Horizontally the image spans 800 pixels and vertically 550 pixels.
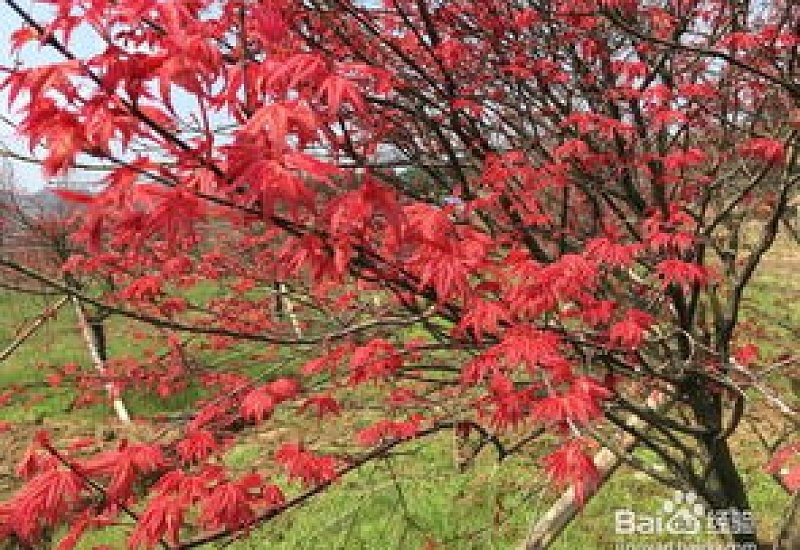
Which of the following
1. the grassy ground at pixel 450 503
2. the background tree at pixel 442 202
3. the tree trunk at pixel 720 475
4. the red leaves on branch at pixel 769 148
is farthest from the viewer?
the grassy ground at pixel 450 503

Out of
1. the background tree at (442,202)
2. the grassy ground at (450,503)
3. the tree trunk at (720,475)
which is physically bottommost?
the grassy ground at (450,503)

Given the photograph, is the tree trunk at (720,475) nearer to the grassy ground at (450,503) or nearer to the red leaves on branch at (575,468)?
the grassy ground at (450,503)

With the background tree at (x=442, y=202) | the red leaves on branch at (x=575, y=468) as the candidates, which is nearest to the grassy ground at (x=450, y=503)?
the background tree at (x=442, y=202)

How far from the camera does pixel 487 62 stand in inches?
197

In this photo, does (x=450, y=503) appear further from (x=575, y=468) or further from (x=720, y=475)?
(x=575, y=468)

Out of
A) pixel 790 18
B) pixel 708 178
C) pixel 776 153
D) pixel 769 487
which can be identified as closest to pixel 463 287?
pixel 776 153

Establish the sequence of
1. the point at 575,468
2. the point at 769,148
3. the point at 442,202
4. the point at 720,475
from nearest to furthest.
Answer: the point at 575,468 < the point at 769,148 < the point at 720,475 < the point at 442,202

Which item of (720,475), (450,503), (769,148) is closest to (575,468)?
(720,475)

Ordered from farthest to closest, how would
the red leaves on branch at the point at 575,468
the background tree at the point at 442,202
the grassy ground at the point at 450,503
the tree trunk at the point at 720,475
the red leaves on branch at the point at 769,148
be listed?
the grassy ground at the point at 450,503 < the tree trunk at the point at 720,475 < the red leaves on branch at the point at 769,148 < the red leaves on branch at the point at 575,468 < the background tree at the point at 442,202

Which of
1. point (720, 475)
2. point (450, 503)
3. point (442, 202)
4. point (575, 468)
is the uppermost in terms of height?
point (442, 202)

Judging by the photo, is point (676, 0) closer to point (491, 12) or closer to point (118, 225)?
point (491, 12)

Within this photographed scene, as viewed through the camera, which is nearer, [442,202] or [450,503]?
[442,202]

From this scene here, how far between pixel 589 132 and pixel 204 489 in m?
3.64

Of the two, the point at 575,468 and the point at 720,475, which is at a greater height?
the point at 575,468
